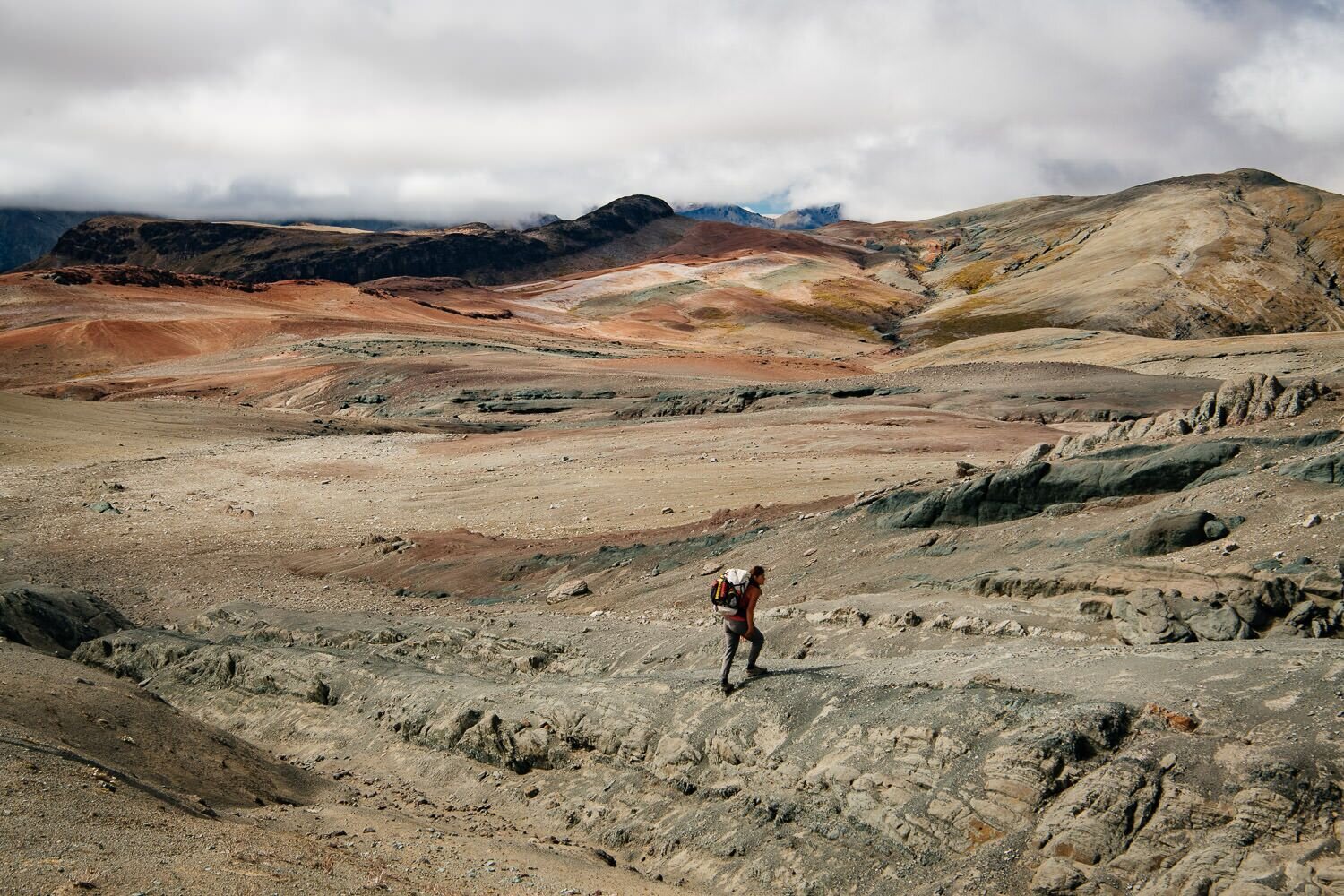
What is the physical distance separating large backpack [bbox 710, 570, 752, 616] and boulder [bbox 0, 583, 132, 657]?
1255 cm

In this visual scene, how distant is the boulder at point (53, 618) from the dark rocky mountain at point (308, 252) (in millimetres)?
154662

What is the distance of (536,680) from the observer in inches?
605

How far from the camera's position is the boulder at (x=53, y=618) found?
18.0 meters

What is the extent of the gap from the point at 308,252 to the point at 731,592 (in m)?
172

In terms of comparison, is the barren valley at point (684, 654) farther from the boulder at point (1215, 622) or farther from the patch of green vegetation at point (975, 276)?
the patch of green vegetation at point (975, 276)

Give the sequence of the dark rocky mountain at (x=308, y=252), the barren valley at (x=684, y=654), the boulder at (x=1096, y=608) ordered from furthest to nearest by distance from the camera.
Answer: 1. the dark rocky mountain at (x=308, y=252)
2. the boulder at (x=1096, y=608)
3. the barren valley at (x=684, y=654)

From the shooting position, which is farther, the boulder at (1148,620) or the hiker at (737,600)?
the boulder at (1148,620)

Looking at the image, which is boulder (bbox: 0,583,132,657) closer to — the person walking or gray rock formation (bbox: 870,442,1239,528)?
the person walking

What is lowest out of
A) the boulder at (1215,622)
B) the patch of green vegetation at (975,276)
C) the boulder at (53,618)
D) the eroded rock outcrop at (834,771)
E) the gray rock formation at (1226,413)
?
the boulder at (53,618)

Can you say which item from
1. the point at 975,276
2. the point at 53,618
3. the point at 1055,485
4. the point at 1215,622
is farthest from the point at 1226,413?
the point at 975,276

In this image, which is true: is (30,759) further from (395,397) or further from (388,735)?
(395,397)

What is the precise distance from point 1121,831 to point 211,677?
47.3ft

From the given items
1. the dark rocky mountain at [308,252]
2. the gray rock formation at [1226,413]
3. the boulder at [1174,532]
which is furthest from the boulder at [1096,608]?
the dark rocky mountain at [308,252]

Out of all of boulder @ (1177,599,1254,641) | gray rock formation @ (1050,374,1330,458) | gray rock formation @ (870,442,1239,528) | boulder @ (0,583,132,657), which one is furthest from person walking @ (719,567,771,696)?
boulder @ (0,583,132,657)
